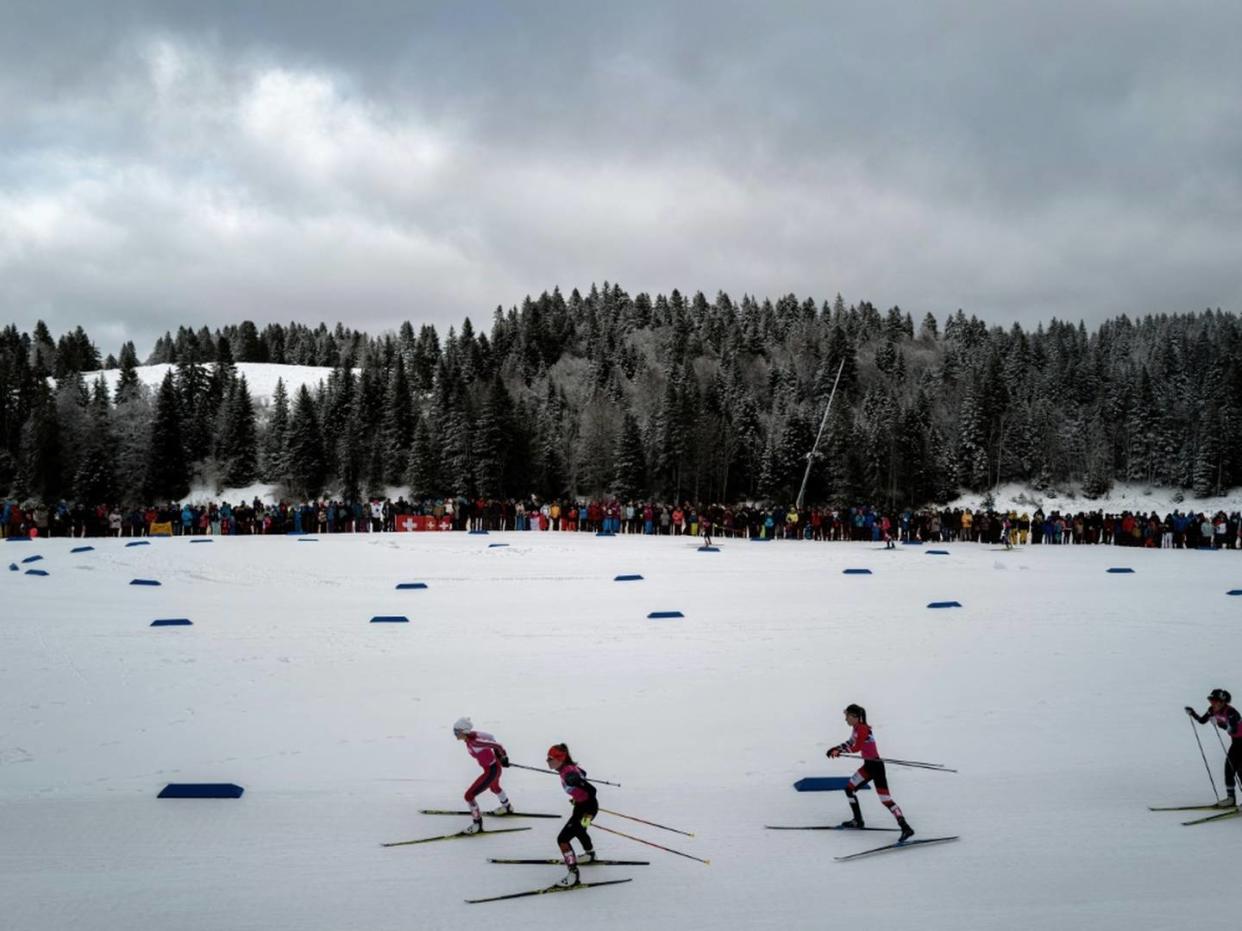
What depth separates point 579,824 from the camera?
768 cm

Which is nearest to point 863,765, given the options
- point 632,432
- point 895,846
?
point 895,846

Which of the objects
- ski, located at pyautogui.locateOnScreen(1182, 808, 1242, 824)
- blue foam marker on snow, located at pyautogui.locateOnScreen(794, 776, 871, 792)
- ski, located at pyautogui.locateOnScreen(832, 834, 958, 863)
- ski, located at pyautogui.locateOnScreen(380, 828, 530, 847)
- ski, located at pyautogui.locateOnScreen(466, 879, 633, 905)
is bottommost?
ski, located at pyautogui.locateOnScreen(380, 828, 530, 847)

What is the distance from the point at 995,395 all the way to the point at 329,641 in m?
84.1

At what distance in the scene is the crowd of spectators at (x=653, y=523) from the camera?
34.3 meters

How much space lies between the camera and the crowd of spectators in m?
34.3

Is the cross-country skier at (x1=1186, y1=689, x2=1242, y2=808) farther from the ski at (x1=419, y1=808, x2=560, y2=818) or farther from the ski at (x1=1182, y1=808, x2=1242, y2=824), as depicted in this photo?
the ski at (x1=419, y1=808, x2=560, y2=818)

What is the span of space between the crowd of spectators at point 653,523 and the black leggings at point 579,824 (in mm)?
25600

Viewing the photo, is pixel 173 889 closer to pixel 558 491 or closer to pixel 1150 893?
pixel 1150 893

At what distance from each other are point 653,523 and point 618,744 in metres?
26.0

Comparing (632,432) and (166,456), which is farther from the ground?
(632,432)

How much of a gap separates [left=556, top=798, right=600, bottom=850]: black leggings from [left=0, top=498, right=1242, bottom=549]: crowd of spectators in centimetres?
2560

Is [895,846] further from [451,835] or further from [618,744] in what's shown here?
[451,835]

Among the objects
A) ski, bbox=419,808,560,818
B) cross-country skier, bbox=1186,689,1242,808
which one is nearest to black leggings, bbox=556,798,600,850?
ski, bbox=419,808,560,818

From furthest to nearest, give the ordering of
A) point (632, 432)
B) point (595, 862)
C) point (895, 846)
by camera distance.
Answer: point (632, 432) < point (895, 846) < point (595, 862)
